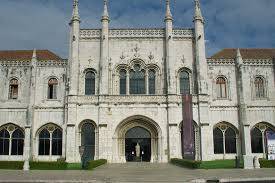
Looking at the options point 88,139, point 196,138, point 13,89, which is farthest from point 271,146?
point 13,89

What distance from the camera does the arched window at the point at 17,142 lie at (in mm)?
41719

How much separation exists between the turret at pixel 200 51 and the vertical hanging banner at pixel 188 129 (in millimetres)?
1871

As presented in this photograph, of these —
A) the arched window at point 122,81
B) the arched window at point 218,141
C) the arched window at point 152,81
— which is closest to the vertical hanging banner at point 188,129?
the arched window at point 218,141

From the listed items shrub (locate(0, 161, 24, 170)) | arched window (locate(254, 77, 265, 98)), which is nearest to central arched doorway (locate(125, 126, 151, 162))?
shrub (locate(0, 161, 24, 170))

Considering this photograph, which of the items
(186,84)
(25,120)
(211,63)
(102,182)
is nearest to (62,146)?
(25,120)

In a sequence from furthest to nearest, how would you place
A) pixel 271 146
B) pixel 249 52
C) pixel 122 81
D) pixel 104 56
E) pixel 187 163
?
pixel 249 52 → pixel 122 81 → pixel 104 56 → pixel 271 146 → pixel 187 163

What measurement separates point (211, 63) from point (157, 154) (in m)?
12.2

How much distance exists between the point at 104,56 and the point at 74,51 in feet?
11.4

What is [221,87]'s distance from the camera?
140 feet

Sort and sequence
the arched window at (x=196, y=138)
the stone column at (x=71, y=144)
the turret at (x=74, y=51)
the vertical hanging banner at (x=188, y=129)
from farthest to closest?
the turret at (x=74, y=51) < the arched window at (x=196, y=138) < the stone column at (x=71, y=144) < the vertical hanging banner at (x=188, y=129)

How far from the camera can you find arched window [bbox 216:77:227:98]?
42562 millimetres

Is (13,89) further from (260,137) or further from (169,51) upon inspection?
(260,137)

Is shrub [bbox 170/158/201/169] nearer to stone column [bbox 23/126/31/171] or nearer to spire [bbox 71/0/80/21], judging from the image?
stone column [bbox 23/126/31/171]

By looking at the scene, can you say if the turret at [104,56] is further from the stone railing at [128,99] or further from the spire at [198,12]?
the spire at [198,12]
